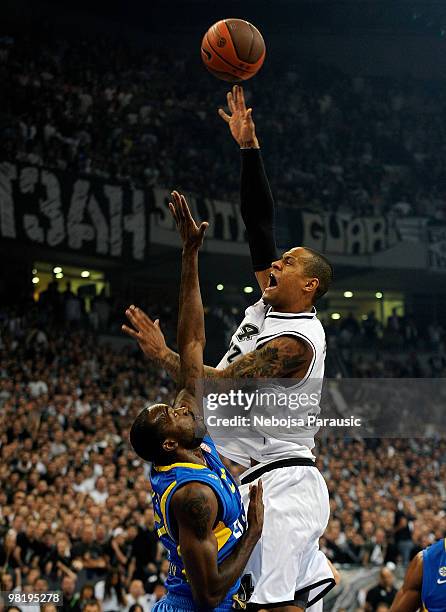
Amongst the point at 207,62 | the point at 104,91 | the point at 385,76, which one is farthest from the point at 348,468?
the point at 385,76

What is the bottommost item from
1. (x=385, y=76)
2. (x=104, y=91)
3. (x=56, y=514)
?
(x=56, y=514)

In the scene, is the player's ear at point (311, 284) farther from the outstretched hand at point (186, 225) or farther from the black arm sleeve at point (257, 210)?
the outstretched hand at point (186, 225)

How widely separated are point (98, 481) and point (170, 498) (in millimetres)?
8393

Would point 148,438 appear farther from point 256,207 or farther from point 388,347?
point 388,347

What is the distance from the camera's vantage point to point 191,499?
325cm

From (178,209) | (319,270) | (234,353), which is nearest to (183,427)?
(234,353)

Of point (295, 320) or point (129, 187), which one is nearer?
point (295, 320)

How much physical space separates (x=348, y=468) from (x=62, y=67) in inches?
476

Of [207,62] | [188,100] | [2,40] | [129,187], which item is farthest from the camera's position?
[188,100]

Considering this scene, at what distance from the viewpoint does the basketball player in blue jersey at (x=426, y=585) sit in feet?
15.0

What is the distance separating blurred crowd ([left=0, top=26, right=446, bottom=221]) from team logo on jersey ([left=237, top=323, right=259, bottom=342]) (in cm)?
1410

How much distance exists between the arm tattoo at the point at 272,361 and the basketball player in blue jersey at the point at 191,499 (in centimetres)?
18

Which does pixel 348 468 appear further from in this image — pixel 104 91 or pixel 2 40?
pixel 2 40

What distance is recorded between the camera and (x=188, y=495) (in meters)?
3.26
